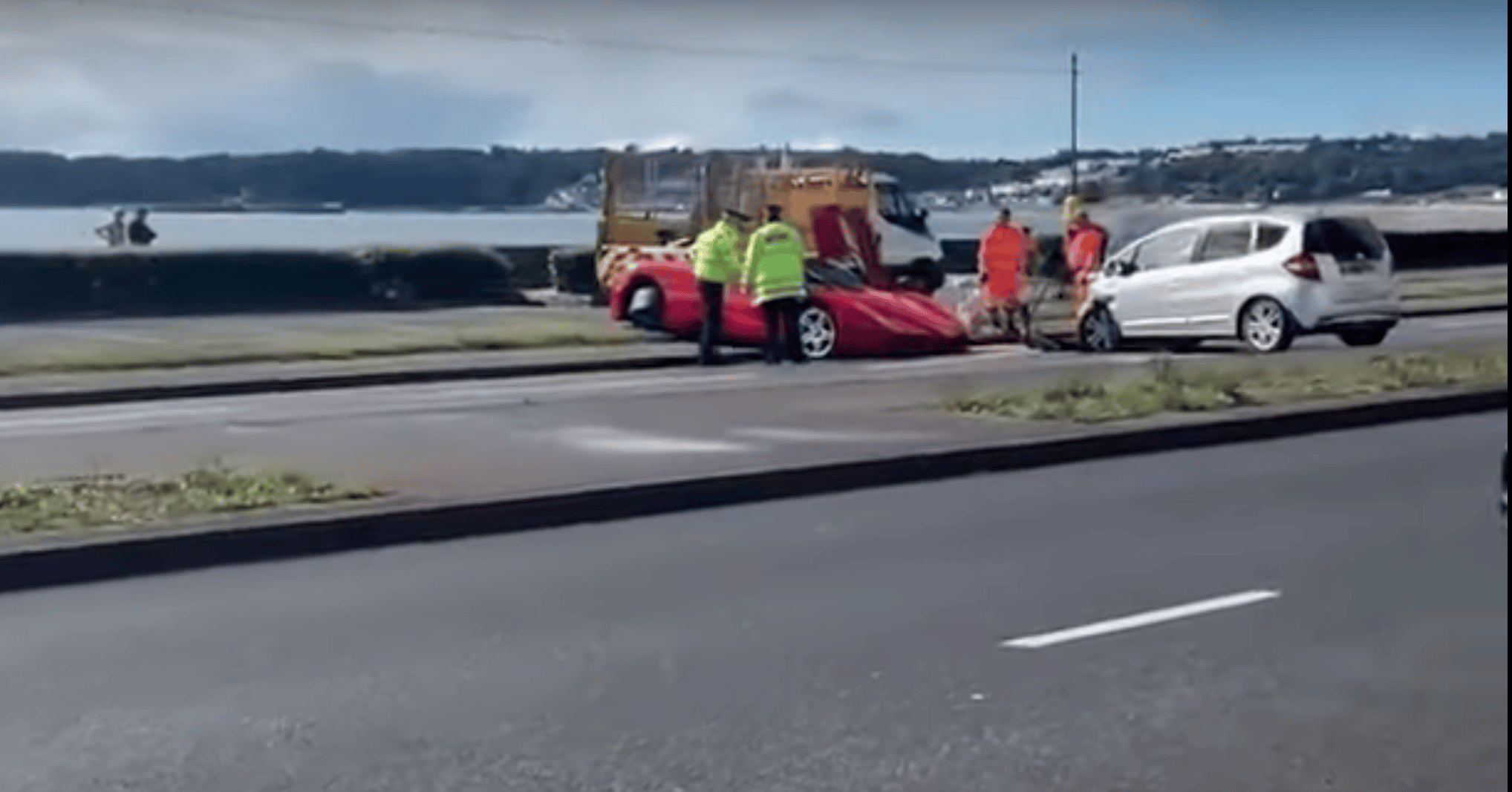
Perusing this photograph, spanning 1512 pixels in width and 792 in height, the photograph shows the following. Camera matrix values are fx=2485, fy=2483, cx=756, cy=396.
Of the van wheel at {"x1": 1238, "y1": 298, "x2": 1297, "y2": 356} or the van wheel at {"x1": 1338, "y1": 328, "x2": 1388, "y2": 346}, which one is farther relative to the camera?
the van wheel at {"x1": 1238, "y1": 298, "x2": 1297, "y2": 356}

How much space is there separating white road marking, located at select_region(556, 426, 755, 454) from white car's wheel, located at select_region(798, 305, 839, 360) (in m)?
8.83

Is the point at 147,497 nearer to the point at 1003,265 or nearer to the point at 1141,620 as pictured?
the point at 1141,620

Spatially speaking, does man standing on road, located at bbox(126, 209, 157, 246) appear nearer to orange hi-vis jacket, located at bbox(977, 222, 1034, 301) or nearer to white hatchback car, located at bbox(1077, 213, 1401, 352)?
orange hi-vis jacket, located at bbox(977, 222, 1034, 301)

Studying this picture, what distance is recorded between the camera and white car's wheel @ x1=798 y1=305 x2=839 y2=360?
24781 millimetres

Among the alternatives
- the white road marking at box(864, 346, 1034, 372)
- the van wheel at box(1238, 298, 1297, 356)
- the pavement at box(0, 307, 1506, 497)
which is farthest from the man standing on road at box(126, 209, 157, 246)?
the van wheel at box(1238, 298, 1297, 356)

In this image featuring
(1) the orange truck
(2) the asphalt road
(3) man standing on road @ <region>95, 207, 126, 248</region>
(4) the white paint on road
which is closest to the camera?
(2) the asphalt road

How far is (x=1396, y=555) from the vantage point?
28.8 ft

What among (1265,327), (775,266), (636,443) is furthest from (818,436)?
(1265,327)

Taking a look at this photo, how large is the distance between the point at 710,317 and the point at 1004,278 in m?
4.44

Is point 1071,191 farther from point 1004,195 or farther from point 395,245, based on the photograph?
point 395,245

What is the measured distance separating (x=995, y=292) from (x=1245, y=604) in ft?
60.0

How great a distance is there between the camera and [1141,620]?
352 inches

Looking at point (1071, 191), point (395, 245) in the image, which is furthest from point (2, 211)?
point (1071, 191)

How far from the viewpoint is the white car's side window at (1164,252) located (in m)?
24.7
